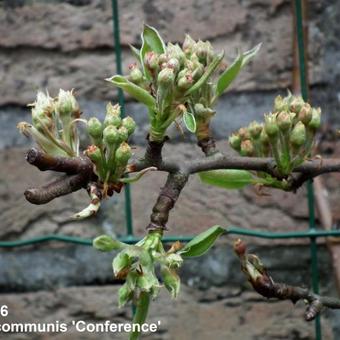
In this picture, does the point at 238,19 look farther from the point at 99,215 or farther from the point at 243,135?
the point at 243,135

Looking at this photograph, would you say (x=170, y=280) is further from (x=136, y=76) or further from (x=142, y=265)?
(x=136, y=76)

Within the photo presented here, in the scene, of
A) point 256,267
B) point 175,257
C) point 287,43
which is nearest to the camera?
point 175,257

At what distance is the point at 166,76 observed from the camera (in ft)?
1.84

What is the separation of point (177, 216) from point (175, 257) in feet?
2.39

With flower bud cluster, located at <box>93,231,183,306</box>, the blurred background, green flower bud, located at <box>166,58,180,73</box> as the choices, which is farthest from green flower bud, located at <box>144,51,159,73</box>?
the blurred background

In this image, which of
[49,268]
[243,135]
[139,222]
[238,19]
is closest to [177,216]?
[139,222]

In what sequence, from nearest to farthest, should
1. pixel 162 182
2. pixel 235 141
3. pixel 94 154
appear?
pixel 94 154 < pixel 235 141 < pixel 162 182

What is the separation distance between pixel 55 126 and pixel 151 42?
5.0 inches

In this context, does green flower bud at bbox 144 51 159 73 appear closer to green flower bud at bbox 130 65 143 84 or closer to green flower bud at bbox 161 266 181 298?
green flower bud at bbox 130 65 143 84

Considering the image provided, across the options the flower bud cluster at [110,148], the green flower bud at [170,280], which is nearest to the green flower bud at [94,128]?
the flower bud cluster at [110,148]

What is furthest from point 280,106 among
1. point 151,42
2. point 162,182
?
point 162,182

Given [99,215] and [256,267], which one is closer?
[256,267]

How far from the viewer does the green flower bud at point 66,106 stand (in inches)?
23.6

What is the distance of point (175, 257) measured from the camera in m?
0.56
